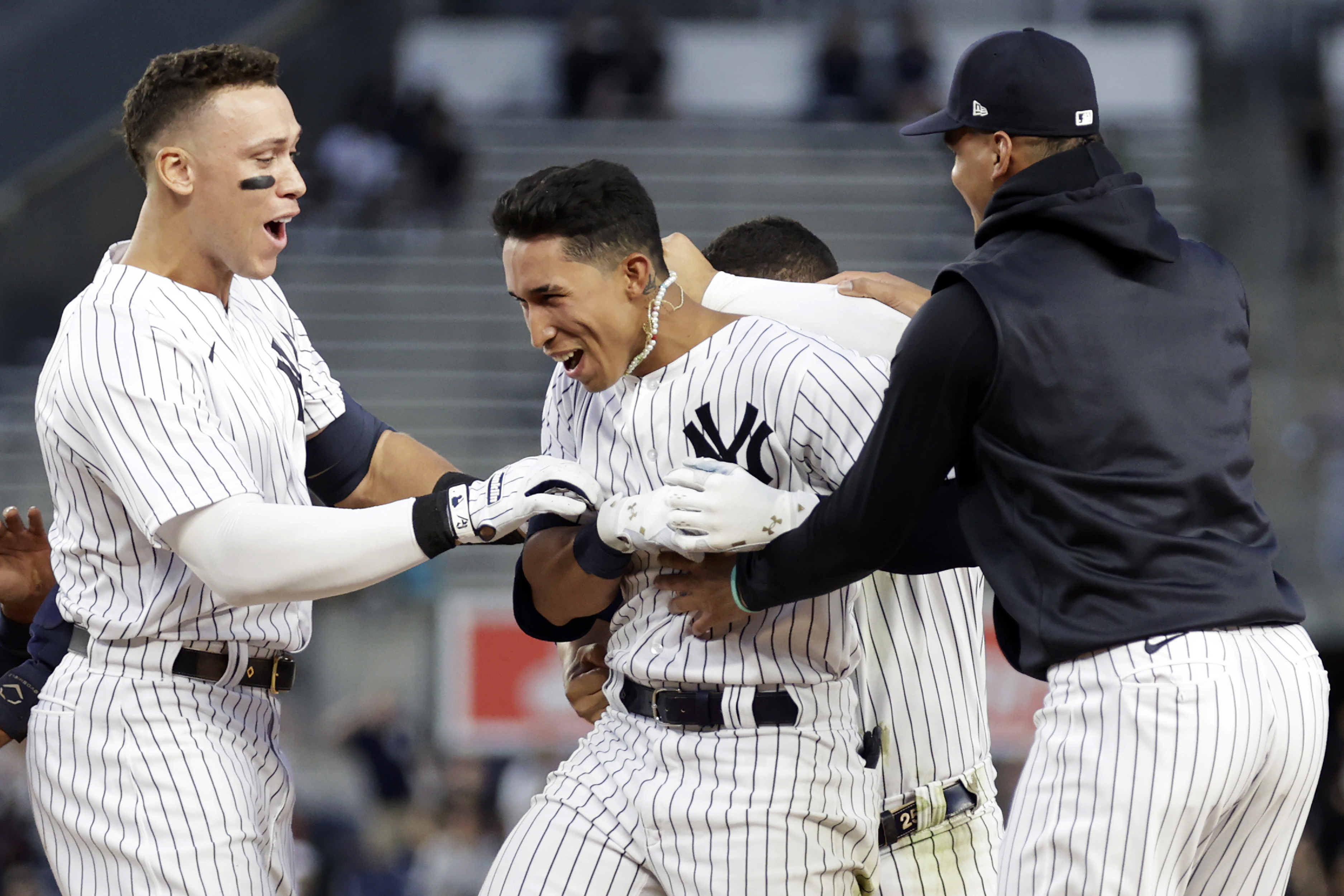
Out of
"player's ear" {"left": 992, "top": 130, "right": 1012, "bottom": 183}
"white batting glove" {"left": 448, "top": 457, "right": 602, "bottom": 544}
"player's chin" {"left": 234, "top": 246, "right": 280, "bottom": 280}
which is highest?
"player's ear" {"left": 992, "top": 130, "right": 1012, "bottom": 183}

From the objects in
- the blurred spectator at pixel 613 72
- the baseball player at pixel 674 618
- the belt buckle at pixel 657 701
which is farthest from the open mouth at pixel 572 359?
the blurred spectator at pixel 613 72

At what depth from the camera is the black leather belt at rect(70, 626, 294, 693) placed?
306 cm

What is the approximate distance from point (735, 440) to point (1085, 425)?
71 centimetres

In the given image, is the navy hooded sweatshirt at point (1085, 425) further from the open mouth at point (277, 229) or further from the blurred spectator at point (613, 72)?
the blurred spectator at point (613, 72)

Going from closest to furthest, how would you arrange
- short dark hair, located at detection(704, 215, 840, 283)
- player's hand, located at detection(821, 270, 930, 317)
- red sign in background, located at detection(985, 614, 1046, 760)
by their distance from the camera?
player's hand, located at detection(821, 270, 930, 317), short dark hair, located at detection(704, 215, 840, 283), red sign in background, located at detection(985, 614, 1046, 760)

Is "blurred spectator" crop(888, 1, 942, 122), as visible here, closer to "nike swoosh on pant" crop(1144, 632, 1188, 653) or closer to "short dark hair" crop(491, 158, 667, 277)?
"short dark hair" crop(491, 158, 667, 277)

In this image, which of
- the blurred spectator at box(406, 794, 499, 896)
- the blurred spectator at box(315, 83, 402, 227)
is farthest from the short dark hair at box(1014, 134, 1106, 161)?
the blurred spectator at box(315, 83, 402, 227)

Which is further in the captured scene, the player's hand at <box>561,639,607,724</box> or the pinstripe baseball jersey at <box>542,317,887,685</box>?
the player's hand at <box>561,639,607,724</box>

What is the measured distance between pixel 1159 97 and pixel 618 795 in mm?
11272

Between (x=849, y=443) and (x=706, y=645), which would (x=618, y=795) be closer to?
(x=706, y=645)

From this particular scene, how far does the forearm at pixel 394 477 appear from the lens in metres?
3.71

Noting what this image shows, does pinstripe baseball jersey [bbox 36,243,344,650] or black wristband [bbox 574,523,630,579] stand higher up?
pinstripe baseball jersey [bbox 36,243,344,650]

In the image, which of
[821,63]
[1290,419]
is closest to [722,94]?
[821,63]

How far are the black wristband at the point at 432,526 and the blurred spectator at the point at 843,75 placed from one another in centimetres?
1047
